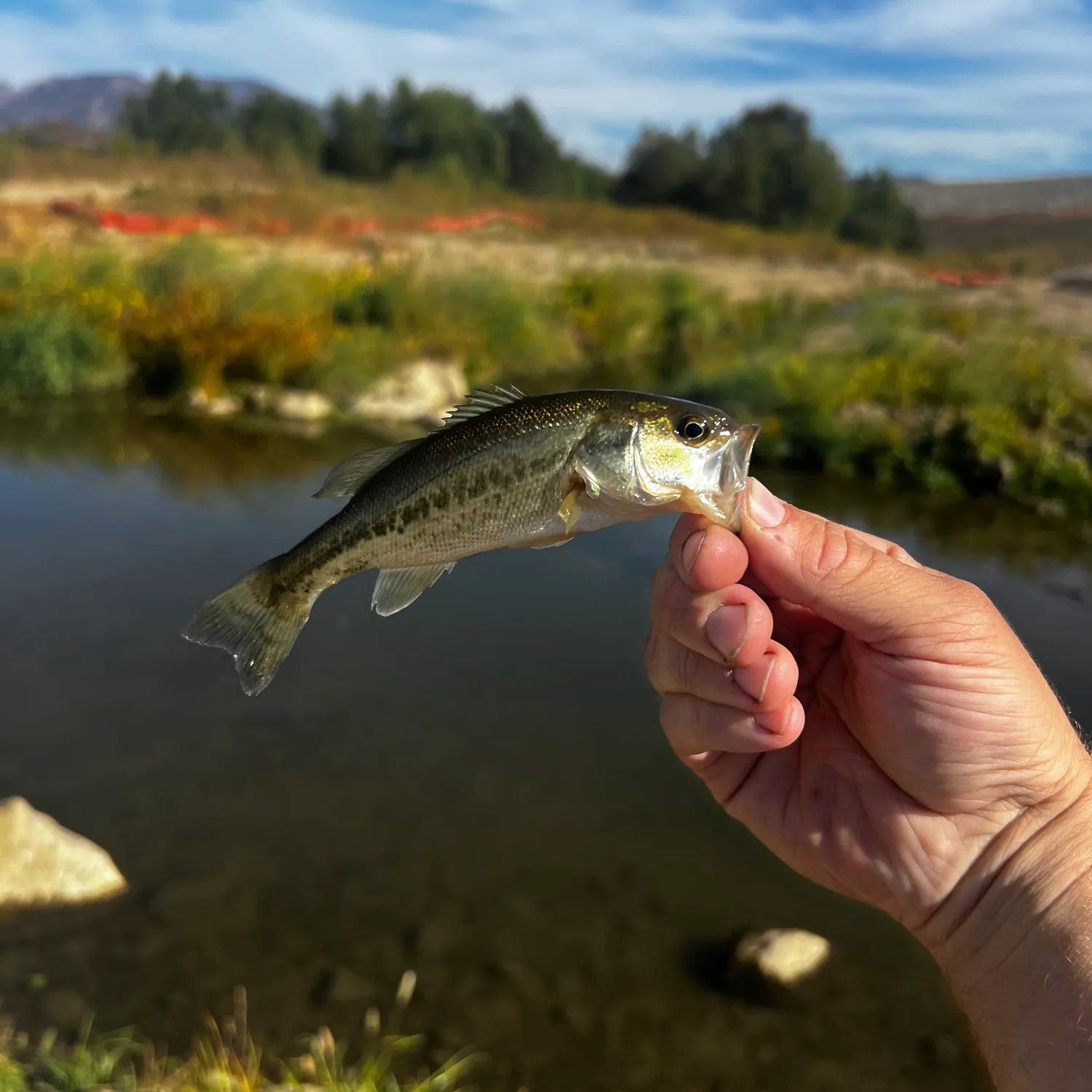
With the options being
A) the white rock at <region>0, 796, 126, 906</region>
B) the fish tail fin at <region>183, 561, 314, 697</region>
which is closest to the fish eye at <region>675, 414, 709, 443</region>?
the fish tail fin at <region>183, 561, 314, 697</region>

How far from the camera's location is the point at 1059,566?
13742 mm

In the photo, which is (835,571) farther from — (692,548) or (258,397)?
(258,397)

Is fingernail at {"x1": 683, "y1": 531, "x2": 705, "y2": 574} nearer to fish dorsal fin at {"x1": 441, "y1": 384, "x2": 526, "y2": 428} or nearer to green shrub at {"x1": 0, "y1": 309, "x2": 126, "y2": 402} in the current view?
fish dorsal fin at {"x1": 441, "y1": 384, "x2": 526, "y2": 428}

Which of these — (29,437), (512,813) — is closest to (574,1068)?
(512,813)

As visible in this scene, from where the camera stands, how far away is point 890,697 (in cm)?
300

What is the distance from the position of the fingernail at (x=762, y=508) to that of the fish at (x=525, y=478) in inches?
5.5

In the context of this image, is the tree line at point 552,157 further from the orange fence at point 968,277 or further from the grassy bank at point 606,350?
the grassy bank at point 606,350

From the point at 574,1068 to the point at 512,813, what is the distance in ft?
8.59

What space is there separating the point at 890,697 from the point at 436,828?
605cm

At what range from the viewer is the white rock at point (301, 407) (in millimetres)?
19734

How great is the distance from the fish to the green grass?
3538 millimetres

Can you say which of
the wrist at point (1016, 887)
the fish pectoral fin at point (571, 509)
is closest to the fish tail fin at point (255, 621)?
the fish pectoral fin at point (571, 509)

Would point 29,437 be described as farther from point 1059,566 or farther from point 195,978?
point 1059,566

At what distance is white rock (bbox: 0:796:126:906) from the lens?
6.79 m
